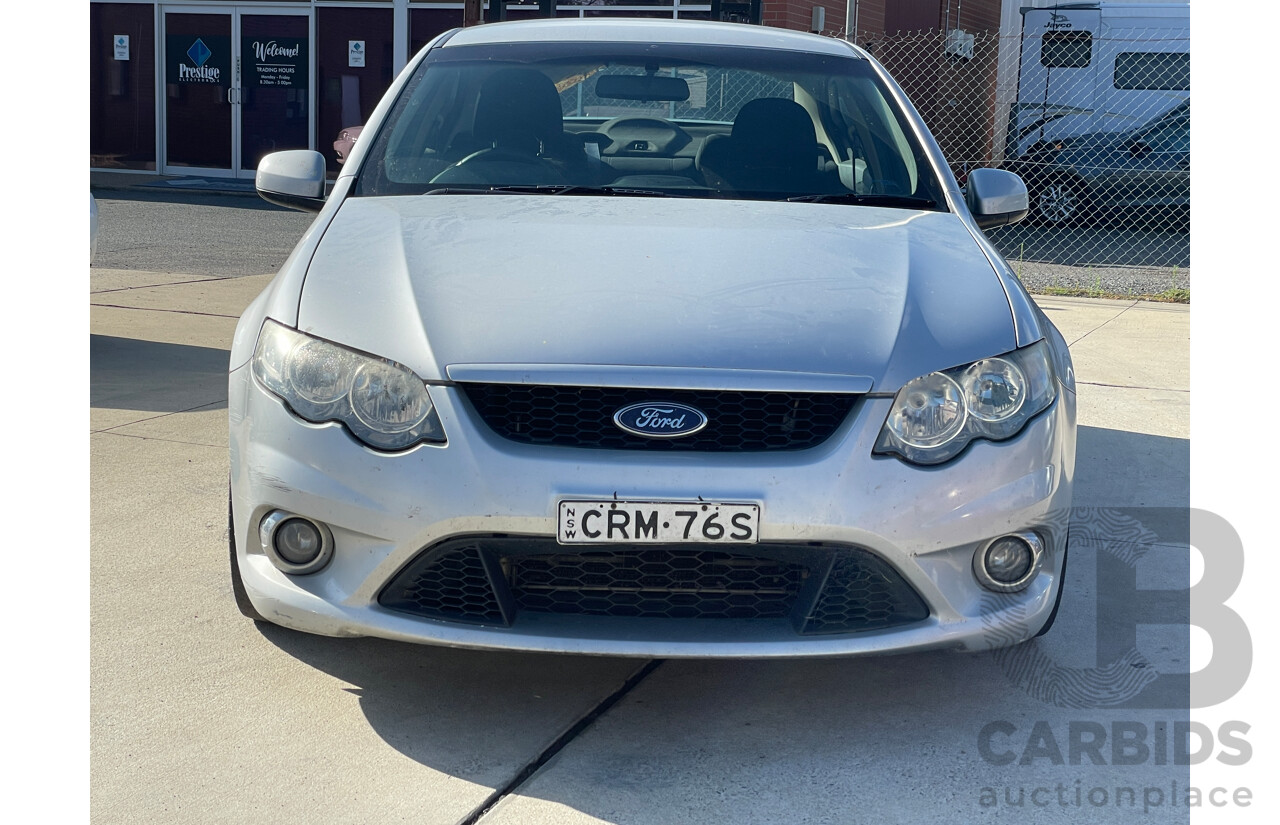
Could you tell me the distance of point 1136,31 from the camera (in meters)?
15.1

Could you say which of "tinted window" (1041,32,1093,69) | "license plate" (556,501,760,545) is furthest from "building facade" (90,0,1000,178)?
"license plate" (556,501,760,545)

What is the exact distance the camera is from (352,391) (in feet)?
8.54

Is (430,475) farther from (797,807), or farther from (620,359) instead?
(797,807)

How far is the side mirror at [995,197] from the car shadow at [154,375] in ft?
10.6

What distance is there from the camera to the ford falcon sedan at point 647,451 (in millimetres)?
2502

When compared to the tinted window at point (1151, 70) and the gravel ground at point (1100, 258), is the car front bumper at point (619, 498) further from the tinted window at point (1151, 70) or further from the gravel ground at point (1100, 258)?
the tinted window at point (1151, 70)

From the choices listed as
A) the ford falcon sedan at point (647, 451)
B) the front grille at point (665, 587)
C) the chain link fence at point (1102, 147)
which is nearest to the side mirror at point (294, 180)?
the ford falcon sedan at point (647, 451)

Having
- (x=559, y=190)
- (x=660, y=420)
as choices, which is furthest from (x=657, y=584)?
(x=559, y=190)

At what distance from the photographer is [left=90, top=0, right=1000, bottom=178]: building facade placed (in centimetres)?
1798

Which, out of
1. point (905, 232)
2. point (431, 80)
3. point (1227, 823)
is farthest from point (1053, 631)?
point (431, 80)

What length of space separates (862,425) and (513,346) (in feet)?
2.35

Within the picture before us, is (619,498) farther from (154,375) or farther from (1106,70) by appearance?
(1106,70)

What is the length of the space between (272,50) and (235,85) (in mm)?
770

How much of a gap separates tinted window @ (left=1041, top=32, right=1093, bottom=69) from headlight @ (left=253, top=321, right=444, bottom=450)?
14402 millimetres
